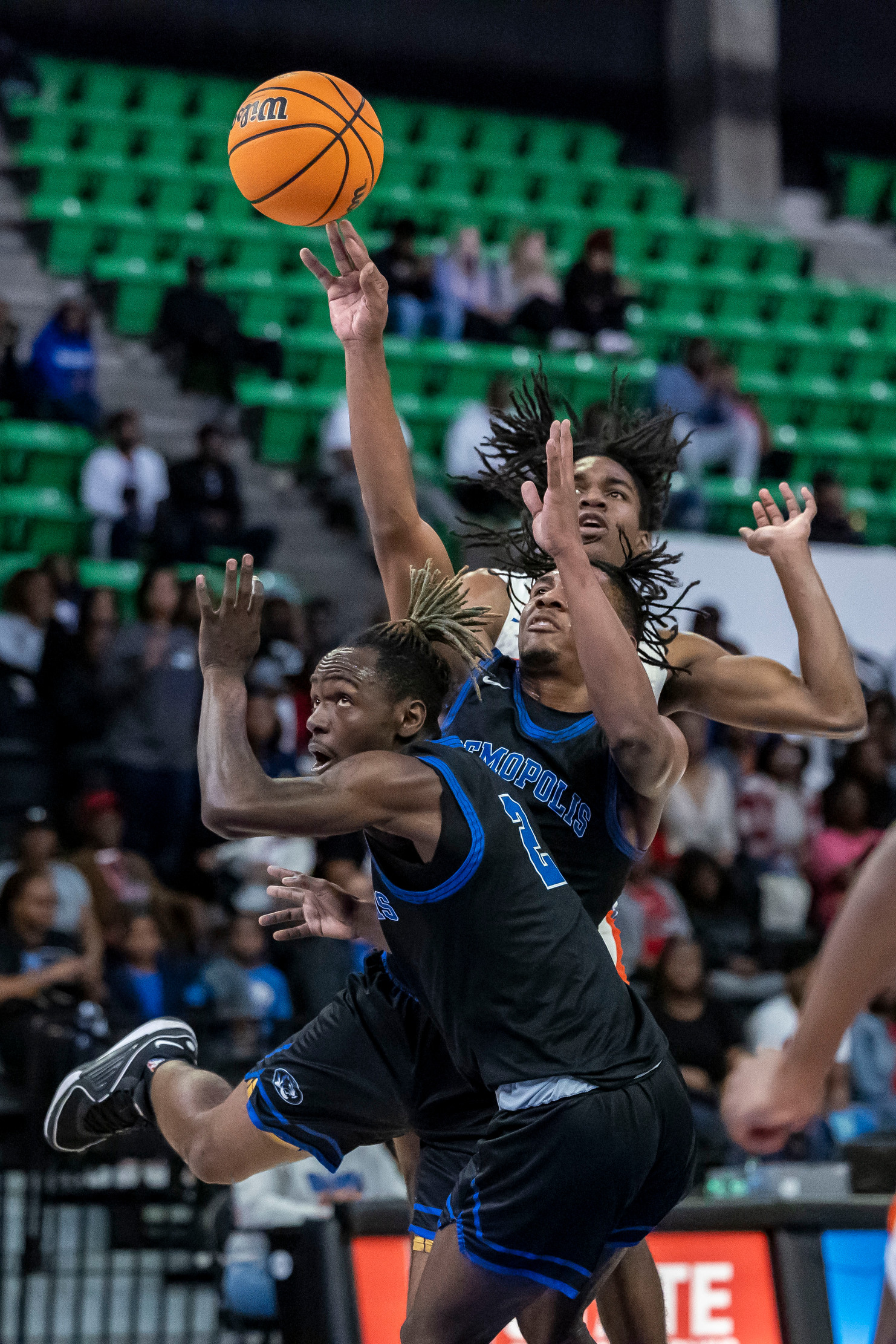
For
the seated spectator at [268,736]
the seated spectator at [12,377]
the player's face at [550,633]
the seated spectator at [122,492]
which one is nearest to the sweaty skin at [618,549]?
the player's face at [550,633]

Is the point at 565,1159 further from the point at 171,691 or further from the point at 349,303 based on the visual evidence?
the point at 171,691

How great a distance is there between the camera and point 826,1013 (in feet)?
7.28

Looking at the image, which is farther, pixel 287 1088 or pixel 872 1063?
pixel 872 1063

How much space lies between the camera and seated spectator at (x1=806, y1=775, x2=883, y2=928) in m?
9.46

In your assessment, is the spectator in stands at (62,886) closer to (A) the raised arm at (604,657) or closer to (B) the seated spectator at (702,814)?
(B) the seated spectator at (702,814)

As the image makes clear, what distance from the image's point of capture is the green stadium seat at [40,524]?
10148 mm

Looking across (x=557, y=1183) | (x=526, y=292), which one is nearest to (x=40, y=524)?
(x=526, y=292)

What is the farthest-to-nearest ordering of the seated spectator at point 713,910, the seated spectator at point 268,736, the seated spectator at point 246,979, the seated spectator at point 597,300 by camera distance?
the seated spectator at point 597,300
the seated spectator at point 713,910
the seated spectator at point 268,736
the seated spectator at point 246,979

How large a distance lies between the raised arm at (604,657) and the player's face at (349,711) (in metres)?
0.40

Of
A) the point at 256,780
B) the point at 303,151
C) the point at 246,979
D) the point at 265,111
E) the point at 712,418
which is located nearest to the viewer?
the point at 256,780

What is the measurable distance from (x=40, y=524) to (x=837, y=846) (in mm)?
4896

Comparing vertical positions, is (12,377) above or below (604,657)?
above

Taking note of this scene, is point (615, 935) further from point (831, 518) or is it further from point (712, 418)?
point (712, 418)

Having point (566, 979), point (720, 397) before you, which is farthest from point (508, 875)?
point (720, 397)
